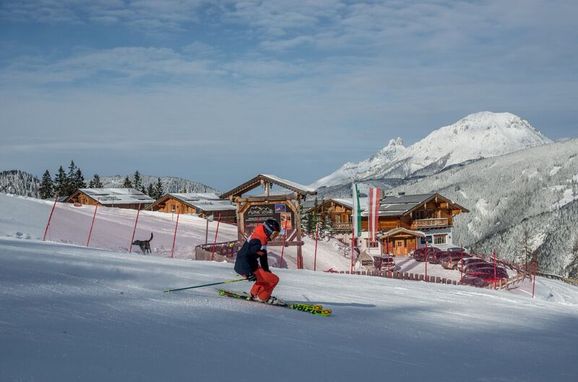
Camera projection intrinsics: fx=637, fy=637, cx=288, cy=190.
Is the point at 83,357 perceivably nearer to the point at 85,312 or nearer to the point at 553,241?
the point at 85,312

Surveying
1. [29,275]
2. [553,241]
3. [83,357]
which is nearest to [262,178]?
[29,275]

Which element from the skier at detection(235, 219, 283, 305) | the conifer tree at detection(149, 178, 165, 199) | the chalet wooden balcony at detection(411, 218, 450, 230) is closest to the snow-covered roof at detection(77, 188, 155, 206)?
the conifer tree at detection(149, 178, 165, 199)

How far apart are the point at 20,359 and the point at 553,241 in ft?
494

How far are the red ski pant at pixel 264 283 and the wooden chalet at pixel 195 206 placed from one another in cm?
6433

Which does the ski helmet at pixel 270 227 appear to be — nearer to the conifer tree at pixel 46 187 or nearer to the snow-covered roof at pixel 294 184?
the snow-covered roof at pixel 294 184

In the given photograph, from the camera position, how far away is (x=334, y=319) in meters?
10.5

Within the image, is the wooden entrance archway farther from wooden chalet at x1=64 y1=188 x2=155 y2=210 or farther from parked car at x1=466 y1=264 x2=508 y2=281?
wooden chalet at x1=64 y1=188 x2=155 y2=210

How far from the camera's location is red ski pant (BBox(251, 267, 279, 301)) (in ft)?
34.6

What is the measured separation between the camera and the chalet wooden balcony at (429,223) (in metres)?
66.1

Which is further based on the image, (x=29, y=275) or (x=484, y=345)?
(x=29, y=275)

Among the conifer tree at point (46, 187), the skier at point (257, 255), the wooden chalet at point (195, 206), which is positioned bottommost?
the skier at point (257, 255)

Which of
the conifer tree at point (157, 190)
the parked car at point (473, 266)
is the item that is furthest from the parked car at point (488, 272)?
the conifer tree at point (157, 190)

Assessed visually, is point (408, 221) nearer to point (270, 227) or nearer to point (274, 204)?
point (274, 204)

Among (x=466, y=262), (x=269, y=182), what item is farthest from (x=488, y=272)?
(x=269, y=182)
